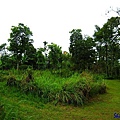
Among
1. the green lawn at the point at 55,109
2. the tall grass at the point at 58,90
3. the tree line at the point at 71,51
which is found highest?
the tree line at the point at 71,51

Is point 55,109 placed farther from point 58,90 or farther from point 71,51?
point 71,51

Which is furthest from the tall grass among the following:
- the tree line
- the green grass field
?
the tree line

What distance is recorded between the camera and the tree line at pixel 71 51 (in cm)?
2888

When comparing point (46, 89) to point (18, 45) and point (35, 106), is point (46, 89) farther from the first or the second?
point (18, 45)

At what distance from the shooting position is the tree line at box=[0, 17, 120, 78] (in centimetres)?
2888

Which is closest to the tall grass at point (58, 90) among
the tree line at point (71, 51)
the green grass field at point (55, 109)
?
the green grass field at point (55, 109)

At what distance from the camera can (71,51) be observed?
33594 mm

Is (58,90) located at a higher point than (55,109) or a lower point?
higher

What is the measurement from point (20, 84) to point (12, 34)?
2261 cm

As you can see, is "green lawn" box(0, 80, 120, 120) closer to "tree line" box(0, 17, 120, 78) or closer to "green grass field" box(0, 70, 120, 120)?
"green grass field" box(0, 70, 120, 120)

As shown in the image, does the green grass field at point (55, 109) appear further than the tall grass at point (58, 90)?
No

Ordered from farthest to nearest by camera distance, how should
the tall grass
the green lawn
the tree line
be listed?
the tree line → the tall grass → the green lawn

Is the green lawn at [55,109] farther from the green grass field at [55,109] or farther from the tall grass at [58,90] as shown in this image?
the tall grass at [58,90]

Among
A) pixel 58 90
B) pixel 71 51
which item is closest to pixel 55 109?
pixel 58 90
